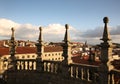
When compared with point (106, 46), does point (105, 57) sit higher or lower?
lower

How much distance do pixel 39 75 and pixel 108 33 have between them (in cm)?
667

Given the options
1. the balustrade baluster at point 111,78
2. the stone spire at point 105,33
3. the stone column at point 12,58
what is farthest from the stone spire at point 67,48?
the stone column at point 12,58

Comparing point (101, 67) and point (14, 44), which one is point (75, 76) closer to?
point (101, 67)

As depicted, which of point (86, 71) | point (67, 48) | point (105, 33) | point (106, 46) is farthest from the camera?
point (67, 48)

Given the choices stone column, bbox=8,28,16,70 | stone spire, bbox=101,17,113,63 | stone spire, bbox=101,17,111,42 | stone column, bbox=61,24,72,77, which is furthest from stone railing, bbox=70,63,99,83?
stone column, bbox=8,28,16,70

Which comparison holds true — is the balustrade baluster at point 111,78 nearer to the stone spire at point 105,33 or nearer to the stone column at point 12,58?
the stone spire at point 105,33

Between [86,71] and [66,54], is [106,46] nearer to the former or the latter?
[86,71]

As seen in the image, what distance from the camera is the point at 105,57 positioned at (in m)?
10.2

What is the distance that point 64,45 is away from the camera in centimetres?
1278

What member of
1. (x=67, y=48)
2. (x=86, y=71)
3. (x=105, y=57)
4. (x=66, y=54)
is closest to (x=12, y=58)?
(x=66, y=54)

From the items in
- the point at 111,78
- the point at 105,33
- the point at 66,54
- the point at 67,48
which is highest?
the point at 105,33

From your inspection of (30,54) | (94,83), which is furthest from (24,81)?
(30,54)

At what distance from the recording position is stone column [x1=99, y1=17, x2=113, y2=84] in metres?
10.1

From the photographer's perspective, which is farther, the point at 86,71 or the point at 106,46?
the point at 86,71
